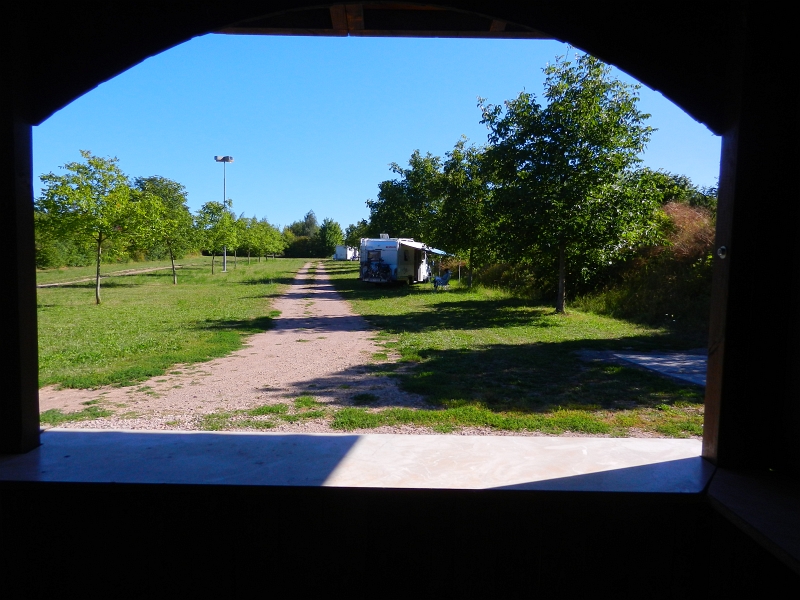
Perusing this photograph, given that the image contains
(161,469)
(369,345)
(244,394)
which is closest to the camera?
(161,469)

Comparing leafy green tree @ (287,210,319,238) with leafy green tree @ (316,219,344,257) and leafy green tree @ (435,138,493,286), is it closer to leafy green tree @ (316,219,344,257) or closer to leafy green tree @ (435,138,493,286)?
leafy green tree @ (316,219,344,257)

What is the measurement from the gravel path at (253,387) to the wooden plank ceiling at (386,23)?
3.22m

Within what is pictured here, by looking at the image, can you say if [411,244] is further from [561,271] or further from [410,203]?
[561,271]

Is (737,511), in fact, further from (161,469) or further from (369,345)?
(369,345)

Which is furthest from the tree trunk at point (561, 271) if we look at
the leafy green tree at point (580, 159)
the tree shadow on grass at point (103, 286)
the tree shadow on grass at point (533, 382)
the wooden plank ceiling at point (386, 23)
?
the tree shadow on grass at point (103, 286)

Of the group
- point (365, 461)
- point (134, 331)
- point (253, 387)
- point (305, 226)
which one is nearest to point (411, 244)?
point (134, 331)

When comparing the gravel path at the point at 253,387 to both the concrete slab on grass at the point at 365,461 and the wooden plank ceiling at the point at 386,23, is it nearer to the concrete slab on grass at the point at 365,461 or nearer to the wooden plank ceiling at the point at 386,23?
the concrete slab on grass at the point at 365,461

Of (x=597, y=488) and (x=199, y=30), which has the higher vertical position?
(x=199, y=30)

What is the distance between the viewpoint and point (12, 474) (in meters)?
2.29

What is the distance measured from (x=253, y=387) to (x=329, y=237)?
8059 centimetres

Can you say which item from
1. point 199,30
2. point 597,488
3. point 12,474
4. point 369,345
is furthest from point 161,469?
point 369,345

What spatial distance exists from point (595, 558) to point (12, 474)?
2.29 meters

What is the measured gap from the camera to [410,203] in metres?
30.0

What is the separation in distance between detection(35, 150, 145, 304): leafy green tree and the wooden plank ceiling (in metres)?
16.2
